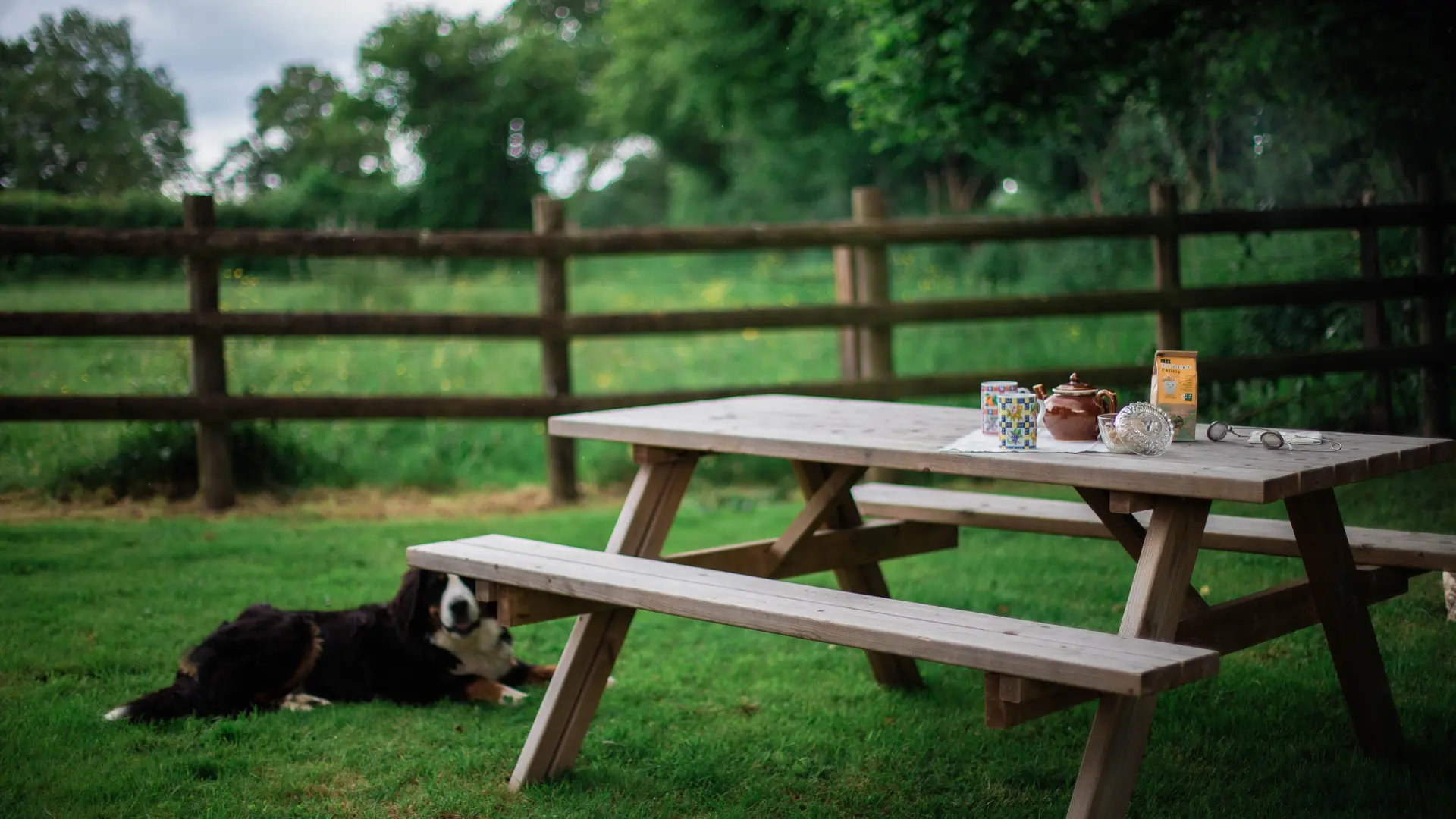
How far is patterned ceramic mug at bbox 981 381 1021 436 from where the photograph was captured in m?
2.86

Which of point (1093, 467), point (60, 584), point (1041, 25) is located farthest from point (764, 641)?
point (1041, 25)

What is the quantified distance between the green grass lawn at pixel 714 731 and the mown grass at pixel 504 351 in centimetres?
224

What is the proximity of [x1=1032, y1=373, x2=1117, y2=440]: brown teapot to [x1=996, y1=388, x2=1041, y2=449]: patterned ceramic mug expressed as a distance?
0.11 meters

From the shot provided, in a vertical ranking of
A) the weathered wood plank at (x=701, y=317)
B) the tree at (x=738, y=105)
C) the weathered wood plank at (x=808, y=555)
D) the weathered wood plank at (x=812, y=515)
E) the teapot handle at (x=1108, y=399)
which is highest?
the tree at (x=738, y=105)

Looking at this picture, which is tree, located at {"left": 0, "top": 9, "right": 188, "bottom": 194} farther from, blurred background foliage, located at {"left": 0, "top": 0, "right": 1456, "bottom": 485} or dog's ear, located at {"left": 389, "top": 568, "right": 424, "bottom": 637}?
Answer: dog's ear, located at {"left": 389, "top": 568, "right": 424, "bottom": 637}

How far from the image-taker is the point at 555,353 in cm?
688

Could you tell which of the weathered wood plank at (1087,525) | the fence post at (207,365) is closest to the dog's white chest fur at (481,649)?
the weathered wood plank at (1087,525)

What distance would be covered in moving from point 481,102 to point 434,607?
40430 mm

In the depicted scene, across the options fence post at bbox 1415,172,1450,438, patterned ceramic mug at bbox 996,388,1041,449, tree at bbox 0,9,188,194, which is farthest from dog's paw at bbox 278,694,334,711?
fence post at bbox 1415,172,1450,438

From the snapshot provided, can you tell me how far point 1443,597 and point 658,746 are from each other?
9.88 feet

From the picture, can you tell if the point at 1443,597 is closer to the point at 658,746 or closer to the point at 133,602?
the point at 658,746

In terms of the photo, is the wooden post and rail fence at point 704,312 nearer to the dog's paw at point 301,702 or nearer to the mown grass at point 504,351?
the mown grass at point 504,351

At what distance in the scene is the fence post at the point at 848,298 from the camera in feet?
24.2

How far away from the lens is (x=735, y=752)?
3.43 meters
